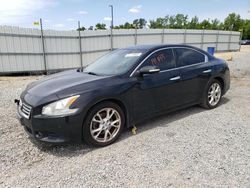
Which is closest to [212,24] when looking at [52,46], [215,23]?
[215,23]

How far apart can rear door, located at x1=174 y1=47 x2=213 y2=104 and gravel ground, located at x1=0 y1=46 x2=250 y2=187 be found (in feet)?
1.91

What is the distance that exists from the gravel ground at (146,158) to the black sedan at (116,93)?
288 millimetres

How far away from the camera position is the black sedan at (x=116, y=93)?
2.92 m

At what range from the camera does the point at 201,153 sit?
9.87 feet

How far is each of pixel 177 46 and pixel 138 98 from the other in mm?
1536

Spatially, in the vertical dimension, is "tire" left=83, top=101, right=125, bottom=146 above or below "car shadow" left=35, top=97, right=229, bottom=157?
above

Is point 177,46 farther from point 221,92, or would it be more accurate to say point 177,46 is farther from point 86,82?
point 86,82

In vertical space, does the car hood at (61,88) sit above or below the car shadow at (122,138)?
above

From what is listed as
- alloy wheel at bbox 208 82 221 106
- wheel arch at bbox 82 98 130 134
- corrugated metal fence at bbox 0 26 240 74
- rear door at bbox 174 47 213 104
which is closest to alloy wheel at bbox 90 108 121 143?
wheel arch at bbox 82 98 130 134

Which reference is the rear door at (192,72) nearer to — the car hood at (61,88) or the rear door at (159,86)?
the rear door at (159,86)

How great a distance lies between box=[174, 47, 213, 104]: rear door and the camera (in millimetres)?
4207

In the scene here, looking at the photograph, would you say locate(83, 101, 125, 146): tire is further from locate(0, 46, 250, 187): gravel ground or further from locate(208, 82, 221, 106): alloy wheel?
locate(208, 82, 221, 106): alloy wheel

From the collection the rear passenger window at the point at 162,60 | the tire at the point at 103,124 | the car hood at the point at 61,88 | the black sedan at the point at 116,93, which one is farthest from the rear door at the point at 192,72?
the car hood at the point at 61,88

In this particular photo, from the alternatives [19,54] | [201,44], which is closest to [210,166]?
[19,54]
